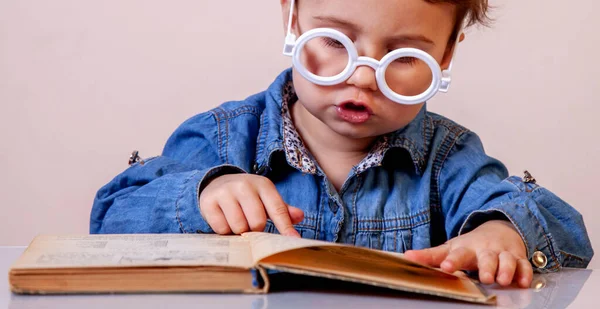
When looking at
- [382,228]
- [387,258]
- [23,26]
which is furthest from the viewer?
[23,26]

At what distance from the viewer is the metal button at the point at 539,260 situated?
2.89ft

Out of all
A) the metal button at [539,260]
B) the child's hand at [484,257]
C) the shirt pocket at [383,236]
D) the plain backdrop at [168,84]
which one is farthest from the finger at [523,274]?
the plain backdrop at [168,84]

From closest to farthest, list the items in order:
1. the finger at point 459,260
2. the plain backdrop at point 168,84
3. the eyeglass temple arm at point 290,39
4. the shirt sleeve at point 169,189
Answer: the finger at point 459,260 → the shirt sleeve at point 169,189 → the eyeglass temple arm at point 290,39 → the plain backdrop at point 168,84

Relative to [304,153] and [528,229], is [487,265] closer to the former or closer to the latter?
[528,229]

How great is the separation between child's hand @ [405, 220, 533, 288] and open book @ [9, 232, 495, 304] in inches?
2.1

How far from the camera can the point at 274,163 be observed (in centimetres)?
114

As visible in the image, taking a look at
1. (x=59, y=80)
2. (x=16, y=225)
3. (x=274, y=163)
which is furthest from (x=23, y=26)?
(x=274, y=163)

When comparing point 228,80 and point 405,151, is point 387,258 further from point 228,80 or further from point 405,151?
point 228,80

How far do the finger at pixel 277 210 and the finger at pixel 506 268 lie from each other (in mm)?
199

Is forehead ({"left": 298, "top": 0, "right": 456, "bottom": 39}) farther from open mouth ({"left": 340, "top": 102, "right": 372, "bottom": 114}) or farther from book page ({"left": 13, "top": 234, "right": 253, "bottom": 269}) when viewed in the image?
book page ({"left": 13, "top": 234, "right": 253, "bottom": 269})

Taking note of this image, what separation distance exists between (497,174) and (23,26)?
100 cm

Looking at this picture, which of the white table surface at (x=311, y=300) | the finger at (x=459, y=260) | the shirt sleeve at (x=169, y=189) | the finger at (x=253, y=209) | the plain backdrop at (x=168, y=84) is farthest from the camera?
the plain backdrop at (x=168, y=84)

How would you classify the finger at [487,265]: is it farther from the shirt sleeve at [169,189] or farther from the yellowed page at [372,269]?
the shirt sleeve at [169,189]

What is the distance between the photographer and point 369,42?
0.96m
